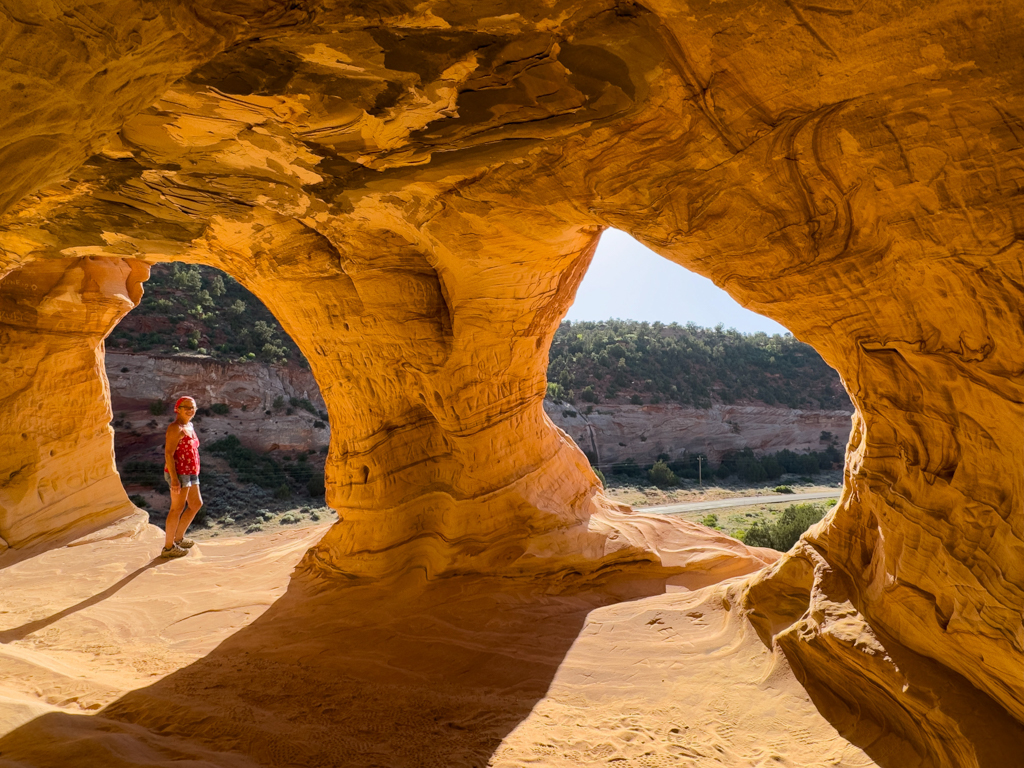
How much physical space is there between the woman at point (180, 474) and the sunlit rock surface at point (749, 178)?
8.78 feet

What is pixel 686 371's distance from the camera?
104 feet

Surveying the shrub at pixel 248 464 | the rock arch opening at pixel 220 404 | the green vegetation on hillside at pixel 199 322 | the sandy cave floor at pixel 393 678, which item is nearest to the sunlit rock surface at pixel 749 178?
the sandy cave floor at pixel 393 678

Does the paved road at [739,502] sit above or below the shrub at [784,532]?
below

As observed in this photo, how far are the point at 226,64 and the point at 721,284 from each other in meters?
3.27

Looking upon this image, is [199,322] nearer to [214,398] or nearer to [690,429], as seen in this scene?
[214,398]

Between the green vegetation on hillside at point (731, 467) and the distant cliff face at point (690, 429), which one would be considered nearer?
the green vegetation on hillside at point (731, 467)

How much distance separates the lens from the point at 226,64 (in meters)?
2.96

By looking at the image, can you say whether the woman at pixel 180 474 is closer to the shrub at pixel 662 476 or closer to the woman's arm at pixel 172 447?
the woman's arm at pixel 172 447

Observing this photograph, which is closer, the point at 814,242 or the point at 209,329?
the point at 814,242

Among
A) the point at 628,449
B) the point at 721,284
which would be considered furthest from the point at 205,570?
the point at 628,449

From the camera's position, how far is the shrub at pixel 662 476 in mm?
23141

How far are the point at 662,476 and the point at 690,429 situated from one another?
5.71 metres

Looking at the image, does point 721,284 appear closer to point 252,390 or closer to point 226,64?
point 226,64

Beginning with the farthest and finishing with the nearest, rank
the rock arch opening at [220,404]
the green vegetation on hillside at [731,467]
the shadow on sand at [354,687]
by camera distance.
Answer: the green vegetation on hillside at [731,467] → the rock arch opening at [220,404] → the shadow on sand at [354,687]
